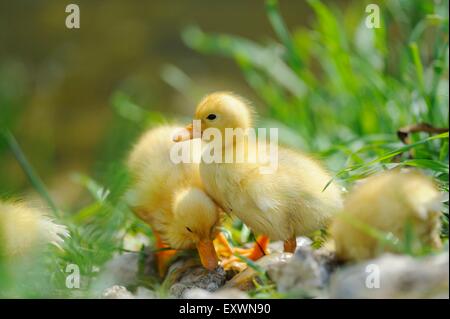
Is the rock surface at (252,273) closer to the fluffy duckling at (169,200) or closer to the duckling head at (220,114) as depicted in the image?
the fluffy duckling at (169,200)

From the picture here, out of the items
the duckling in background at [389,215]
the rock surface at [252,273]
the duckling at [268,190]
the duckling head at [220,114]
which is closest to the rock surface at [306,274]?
the duckling in background at [389,215]

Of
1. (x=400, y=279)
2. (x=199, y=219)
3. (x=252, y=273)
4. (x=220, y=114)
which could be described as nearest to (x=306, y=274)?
(x=400, y=279)

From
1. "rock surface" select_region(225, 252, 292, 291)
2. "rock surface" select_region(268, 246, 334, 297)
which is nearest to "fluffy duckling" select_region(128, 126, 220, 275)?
"rock surface" select_region(225, 252, 292, 291)

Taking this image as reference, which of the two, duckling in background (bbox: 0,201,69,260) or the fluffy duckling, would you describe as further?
the fluffy duckling

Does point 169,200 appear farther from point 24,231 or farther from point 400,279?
point 400,279

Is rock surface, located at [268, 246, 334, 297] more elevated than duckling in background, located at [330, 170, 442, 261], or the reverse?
duckling in background, located at [330, 170, 442, 261]

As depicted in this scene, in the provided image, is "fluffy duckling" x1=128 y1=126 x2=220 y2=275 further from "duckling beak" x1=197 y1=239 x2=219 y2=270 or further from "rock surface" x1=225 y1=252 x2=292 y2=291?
"rock surface" x1=225 y1=252 x2=292 y2=291
